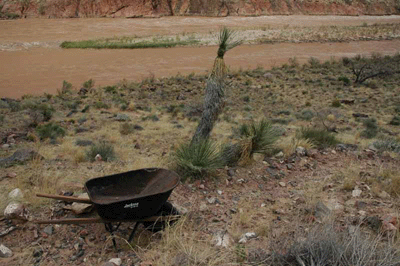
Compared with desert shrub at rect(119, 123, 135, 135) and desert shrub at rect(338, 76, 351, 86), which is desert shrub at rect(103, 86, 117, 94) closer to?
desert shrub at rect(119, 123, 135, 135)

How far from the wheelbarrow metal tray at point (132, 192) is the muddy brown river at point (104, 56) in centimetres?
1821

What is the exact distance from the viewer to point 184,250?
12.5ft

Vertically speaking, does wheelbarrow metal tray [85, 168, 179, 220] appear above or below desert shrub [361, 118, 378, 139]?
above

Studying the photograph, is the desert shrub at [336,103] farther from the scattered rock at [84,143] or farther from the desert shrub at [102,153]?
the desert shrub at [102,153]

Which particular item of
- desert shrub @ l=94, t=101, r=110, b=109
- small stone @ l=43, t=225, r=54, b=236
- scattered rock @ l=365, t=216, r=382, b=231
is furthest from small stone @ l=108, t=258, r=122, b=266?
desert shrub @ l=94, t=101, r=110, b=109

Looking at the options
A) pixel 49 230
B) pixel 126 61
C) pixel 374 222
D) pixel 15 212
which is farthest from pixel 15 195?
pixel 126 61

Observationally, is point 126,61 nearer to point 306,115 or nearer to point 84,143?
point 306,115

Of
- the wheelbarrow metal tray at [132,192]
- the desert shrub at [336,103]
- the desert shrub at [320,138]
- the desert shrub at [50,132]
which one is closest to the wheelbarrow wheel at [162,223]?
the wheelbarrow metal tray at [132,192]

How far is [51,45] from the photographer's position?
3969 centimetres

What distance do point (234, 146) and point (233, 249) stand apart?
10.9 ft

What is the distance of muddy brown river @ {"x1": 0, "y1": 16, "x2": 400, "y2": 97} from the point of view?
83.3 ft

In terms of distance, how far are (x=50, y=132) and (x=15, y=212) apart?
6195 mm

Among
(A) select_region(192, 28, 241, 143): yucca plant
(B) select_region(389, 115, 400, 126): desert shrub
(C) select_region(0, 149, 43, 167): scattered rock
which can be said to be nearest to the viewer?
(C) select_region(0, 149, 43, 167): scattered rock

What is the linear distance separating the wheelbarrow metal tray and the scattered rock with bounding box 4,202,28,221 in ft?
2.88
